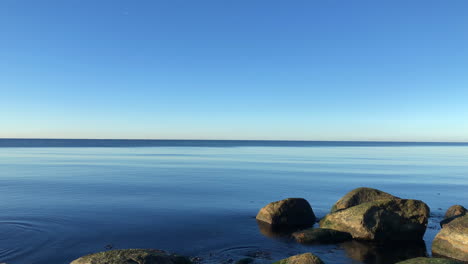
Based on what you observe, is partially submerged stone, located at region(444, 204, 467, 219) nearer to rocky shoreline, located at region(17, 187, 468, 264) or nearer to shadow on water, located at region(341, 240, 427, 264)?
rocky shoreline, located at region(17, 187, 468, 264)

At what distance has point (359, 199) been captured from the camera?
18.7 metres

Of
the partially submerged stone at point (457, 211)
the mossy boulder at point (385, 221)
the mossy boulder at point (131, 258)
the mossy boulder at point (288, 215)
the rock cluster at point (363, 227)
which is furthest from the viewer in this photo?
the partially submerged stone at point (457, 211)

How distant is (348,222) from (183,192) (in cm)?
1561

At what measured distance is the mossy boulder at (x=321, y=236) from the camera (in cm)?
1459

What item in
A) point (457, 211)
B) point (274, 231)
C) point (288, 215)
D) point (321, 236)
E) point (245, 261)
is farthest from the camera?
point (457, 211)

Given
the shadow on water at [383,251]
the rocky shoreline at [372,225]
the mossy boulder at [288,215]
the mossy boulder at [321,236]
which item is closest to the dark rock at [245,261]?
the rocky shoreline at [372,225]

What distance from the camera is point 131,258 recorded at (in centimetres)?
970

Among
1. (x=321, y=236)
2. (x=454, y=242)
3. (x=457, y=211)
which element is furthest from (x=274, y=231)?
(x=457, y=211)

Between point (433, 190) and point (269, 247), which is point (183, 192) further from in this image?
point (433, 190)

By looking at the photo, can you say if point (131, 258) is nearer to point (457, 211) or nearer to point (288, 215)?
point (288, 215)

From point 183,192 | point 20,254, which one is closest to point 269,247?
point 20,254

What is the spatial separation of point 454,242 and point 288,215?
23.4 feet

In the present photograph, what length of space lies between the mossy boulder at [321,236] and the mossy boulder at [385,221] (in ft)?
1.41

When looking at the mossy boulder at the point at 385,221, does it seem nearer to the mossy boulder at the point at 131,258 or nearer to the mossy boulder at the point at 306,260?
the mossy boulder at the point at 306,260
